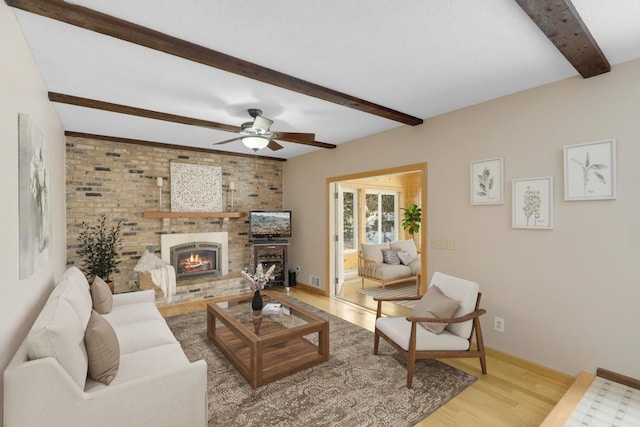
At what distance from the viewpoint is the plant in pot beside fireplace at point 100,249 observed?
4203 millimetres

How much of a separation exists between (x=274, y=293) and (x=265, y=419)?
11.3ft

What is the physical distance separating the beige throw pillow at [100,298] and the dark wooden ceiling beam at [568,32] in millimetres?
3948

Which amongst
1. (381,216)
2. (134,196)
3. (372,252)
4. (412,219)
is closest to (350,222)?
(381,216)

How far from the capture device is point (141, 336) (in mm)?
2531

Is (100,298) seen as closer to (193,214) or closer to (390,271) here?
(193,214)

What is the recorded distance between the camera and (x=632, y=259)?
7.71 ft

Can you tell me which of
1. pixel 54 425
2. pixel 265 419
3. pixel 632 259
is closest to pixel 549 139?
pixel 632 259

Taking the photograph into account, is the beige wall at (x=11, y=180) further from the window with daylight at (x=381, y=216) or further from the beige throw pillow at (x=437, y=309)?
the window with daylight at (x=381, y=216)

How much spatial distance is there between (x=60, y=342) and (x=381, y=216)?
679 centimetres

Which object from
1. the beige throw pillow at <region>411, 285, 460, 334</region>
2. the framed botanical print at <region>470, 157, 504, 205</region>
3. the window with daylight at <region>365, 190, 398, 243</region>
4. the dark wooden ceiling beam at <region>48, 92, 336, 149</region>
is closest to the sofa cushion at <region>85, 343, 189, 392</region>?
the beige throw pillow at <region>411, 285, 460, 334</region>

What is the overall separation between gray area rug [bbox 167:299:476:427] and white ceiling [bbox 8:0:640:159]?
2.61 meters

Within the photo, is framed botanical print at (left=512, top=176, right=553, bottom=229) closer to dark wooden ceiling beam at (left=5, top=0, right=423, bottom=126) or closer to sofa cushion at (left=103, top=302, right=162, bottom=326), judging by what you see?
dark wooden ceiling beam at (left=5, top=0, right=423, bottom=126)

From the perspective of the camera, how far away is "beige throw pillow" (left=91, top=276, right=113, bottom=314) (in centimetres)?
296

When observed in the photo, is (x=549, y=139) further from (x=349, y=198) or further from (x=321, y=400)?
(x=349, y=198)
